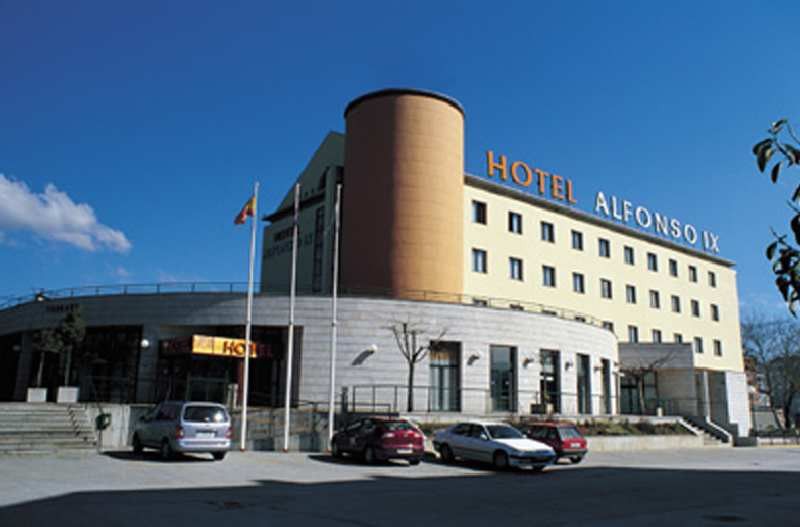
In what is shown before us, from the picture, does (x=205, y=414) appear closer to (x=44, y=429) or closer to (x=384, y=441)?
(x=384, y=441)

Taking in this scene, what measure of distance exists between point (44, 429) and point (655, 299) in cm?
4672

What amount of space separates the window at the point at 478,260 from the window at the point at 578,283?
9.51 meters

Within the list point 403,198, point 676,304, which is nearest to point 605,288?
point 676,304

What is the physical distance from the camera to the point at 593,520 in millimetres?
11570

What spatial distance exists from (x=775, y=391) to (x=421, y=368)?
56.1 meters

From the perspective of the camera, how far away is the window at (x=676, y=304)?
58688 millimetres

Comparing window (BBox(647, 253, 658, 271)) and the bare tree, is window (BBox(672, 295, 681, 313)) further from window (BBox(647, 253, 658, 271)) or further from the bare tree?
the bare tree

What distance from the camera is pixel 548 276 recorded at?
1890 inches

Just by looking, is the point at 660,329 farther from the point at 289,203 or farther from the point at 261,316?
the point at 261,316

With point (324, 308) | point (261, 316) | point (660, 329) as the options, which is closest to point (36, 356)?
point (261, 316)

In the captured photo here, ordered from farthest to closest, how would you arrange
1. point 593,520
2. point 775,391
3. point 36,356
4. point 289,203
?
1. point 775,391
2. point 289,203
3. point 36,356
4. point 593,520

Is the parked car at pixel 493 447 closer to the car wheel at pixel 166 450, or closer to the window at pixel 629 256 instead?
the car wheel at pixel 166 450

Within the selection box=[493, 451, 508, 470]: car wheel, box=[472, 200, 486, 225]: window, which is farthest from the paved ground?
box=[472, 200, 486, 225]: window

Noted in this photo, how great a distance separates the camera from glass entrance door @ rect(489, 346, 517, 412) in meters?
35.9
